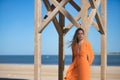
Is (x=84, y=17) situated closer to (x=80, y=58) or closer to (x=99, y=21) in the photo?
(x=80, y=58)

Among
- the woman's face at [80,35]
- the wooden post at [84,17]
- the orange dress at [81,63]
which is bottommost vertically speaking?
the orange dress at [81,63]

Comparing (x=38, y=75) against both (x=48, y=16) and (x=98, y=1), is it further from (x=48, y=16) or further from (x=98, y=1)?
(x=98, y=1)

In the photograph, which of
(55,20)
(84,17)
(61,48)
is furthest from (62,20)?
(84,17)

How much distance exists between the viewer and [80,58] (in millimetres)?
7613

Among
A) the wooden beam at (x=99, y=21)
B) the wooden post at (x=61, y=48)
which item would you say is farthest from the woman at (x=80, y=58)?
the wooden post at (x=61, y=48)

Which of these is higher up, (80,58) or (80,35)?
(80,35)

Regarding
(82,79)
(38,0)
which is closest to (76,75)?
(82,79)

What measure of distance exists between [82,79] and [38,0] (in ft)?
6.52

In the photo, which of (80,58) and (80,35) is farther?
(80,58)

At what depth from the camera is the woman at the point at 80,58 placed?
24.7 feet

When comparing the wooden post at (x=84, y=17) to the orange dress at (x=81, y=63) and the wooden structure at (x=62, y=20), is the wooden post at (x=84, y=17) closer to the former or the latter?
the wooden structure at (x=62, y=20)

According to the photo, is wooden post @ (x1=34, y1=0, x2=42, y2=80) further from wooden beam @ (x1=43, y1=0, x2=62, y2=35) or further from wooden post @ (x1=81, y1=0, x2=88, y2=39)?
wooden post @ (x1=81, y1=0, x2=88, y2=39)

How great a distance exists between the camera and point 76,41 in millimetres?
7594

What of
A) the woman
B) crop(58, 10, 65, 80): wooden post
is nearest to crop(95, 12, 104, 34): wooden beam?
crop(58, 10, 65, 80): wooden post
